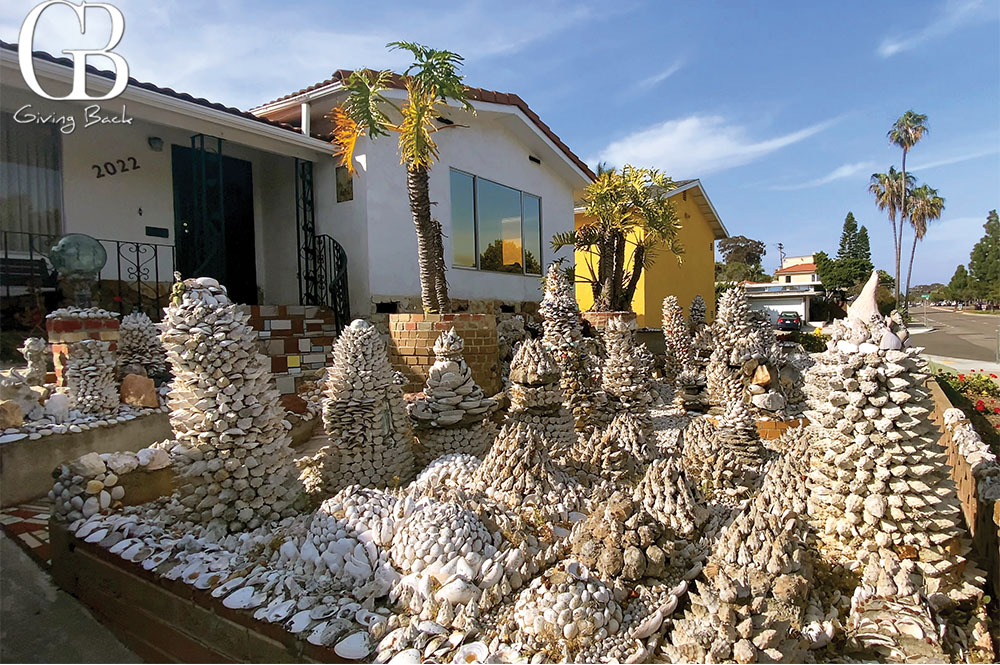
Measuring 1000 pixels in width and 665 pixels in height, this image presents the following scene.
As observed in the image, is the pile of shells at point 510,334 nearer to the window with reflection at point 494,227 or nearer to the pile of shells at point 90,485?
the window with reflection at point 494,227

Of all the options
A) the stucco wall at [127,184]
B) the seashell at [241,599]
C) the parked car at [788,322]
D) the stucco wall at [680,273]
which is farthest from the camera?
the parked car at [788,322]

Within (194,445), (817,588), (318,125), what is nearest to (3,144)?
(318,125)

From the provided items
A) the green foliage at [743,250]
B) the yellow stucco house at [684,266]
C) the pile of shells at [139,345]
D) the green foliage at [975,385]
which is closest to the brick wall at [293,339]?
the pile of shells at [139,345]

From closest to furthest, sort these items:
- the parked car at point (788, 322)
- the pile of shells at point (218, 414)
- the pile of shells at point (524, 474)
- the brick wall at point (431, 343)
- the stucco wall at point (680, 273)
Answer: the pile of shells at point (218, 414)
the pile of shells at point (524, 474)
the brick wall at point (431, 343)
the stucco wall at point (680, 273)
the parked car at point (788, 322)

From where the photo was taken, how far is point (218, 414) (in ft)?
9.64

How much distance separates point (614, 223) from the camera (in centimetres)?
1136

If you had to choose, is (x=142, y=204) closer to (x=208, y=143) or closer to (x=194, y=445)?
(x=208, y=143)

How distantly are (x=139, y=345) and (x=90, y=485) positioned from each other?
137 inches

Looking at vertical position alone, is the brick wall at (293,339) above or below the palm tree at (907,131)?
below

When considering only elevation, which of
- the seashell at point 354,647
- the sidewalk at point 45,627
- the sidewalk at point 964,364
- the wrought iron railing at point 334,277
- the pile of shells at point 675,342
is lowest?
the sidewalk at point 45,627

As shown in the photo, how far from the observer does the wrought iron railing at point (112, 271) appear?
21.5 ft

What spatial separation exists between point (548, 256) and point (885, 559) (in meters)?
11.0

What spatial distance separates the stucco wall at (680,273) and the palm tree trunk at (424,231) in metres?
7.11

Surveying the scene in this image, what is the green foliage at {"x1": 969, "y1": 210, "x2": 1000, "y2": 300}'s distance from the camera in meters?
56.0
